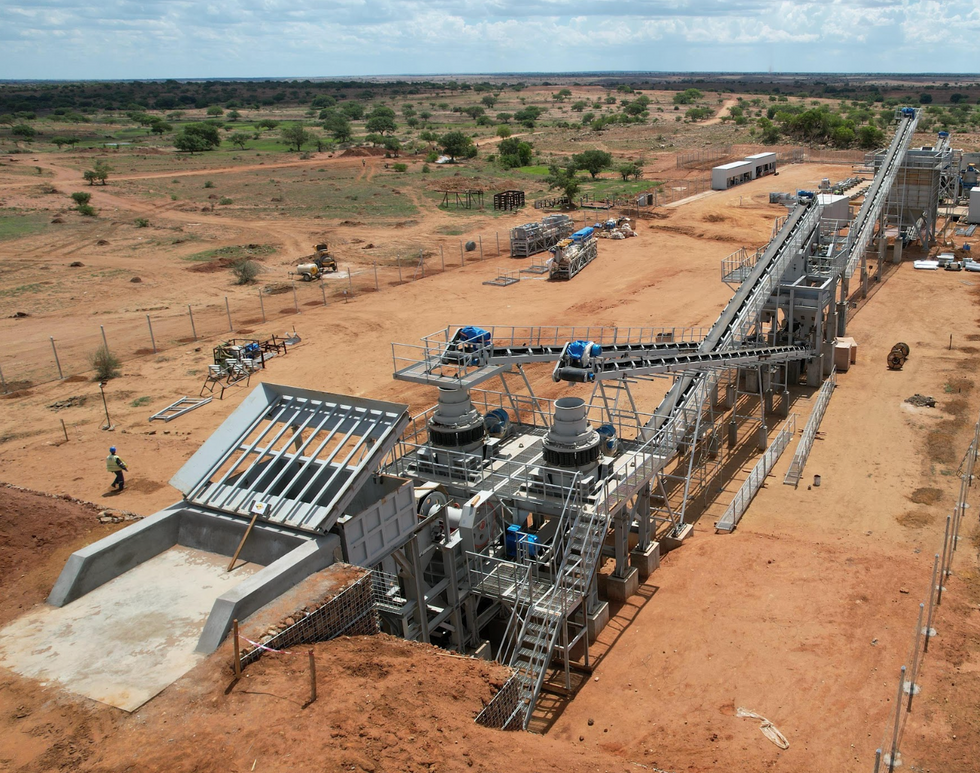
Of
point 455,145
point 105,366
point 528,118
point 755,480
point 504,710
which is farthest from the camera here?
point 528,118

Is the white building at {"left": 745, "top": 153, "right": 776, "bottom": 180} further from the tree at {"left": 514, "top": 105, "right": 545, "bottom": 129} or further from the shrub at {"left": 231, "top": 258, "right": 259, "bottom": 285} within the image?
the tree at {"left": 514, "top": 105, "right": 545, "bottom": 129}

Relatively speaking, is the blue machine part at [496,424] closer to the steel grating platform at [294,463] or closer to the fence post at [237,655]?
the steel grating platform at [294,463]

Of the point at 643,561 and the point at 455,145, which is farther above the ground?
the point at 455,145

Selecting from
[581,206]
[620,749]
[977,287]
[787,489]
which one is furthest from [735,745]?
[581,206]

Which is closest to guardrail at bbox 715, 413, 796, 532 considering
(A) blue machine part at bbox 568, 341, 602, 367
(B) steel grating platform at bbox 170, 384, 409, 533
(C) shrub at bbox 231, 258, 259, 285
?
(A) blue machine part at bbox 568, 341, 602, 367

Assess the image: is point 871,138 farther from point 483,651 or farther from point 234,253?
point 483,651

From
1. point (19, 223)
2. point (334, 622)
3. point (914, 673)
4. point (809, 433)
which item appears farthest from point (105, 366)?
point (19, 223)
